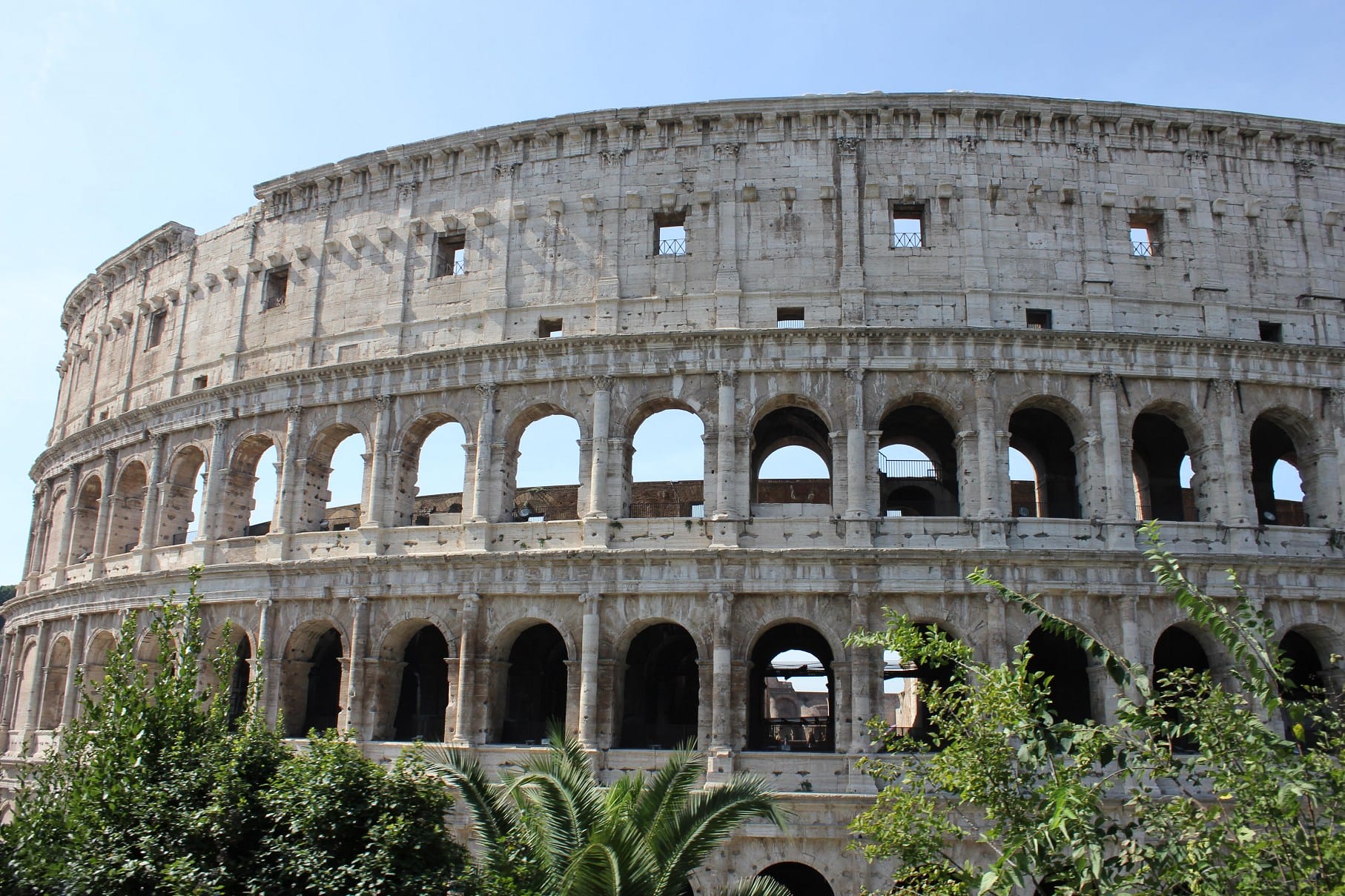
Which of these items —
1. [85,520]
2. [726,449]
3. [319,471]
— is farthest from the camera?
[85,520]

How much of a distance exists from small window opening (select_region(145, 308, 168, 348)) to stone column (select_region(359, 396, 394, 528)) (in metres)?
9.83

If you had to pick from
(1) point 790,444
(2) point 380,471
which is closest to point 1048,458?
(1) point 790,444

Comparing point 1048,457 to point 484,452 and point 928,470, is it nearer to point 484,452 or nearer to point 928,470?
point 928,470

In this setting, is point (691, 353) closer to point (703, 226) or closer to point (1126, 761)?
point (703, 226)

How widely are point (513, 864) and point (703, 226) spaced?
14590 millimetres

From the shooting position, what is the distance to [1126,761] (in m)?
8.97

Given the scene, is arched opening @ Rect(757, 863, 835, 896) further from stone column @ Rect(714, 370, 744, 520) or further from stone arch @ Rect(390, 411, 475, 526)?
stone arch @ Rect(390, 411, 475, 526)

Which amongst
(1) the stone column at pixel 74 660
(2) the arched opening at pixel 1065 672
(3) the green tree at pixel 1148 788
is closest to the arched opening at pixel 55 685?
(1) the stone column at pixel 74 660

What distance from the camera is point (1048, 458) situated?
24828 millimetres

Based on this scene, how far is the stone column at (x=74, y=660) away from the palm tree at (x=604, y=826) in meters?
18.4

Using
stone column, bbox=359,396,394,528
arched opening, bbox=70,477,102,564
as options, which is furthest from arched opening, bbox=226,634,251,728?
arched opening, bbox=70,477,102,564

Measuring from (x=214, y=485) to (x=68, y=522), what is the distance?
812cm

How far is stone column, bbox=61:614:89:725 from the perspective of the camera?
89.6ft

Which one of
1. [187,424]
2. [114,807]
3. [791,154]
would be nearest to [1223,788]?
[114,807]
